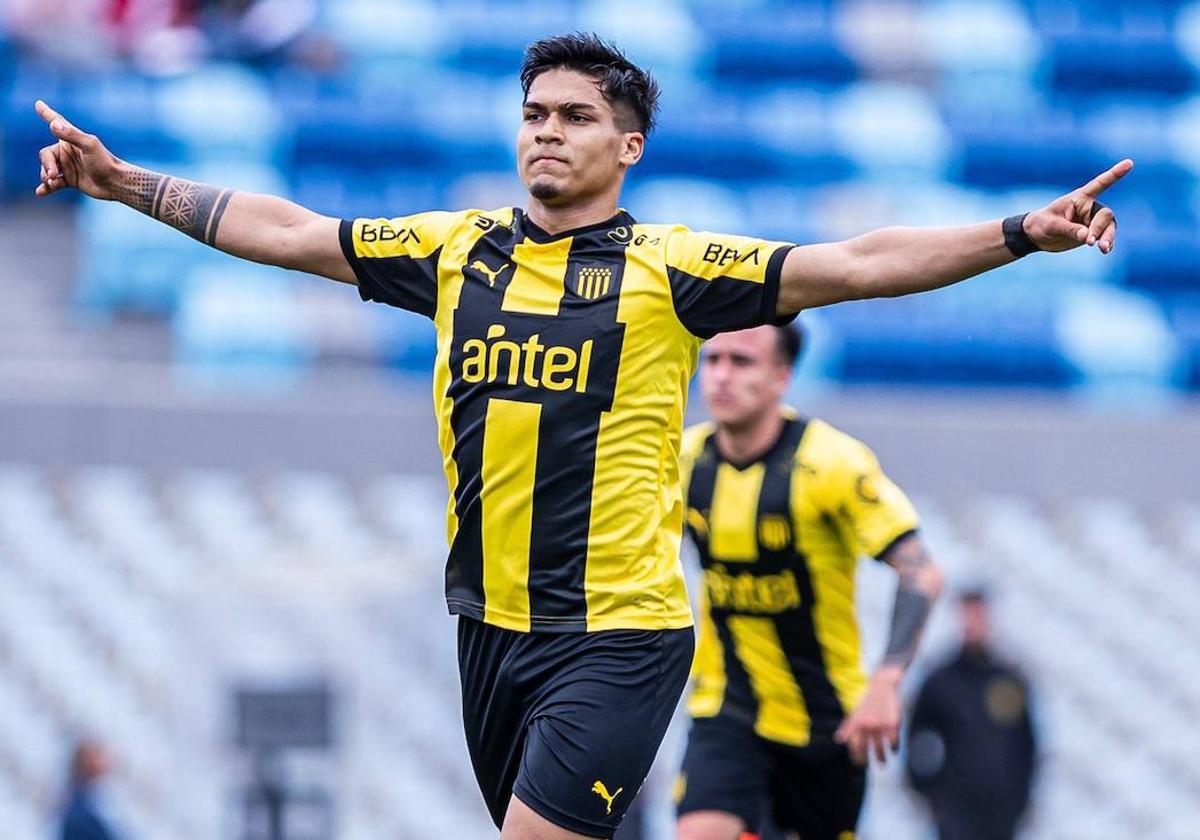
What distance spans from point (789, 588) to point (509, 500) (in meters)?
1.95

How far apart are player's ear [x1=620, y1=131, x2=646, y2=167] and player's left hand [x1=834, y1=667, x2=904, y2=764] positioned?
1.83m

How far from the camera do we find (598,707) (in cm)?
485

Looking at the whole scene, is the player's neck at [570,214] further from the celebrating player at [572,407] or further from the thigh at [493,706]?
the thigh at [493,706]

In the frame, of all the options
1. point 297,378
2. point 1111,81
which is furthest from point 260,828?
point 1111,81

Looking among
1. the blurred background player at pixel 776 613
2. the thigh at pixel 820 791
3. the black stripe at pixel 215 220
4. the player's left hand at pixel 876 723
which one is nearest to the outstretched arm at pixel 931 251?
the black stripe at pixel 215 220

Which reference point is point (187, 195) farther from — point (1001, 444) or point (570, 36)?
point (1001, 444)

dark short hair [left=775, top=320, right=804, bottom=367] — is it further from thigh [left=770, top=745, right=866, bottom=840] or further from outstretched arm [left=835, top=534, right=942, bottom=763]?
thigh [left=770, top=745, right=866, bottom=840]

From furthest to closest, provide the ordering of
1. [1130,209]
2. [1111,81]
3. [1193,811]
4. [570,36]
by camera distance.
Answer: [1111,81], [1130,209], [1193,811], [570,36]

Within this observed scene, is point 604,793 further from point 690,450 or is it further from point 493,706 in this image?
point 690,450

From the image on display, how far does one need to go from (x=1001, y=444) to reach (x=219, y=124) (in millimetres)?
6162

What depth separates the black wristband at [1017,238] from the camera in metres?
4.59

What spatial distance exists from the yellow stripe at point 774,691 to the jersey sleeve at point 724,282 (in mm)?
1957

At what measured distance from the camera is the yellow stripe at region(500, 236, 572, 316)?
4.99 meters

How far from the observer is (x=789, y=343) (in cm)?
700
